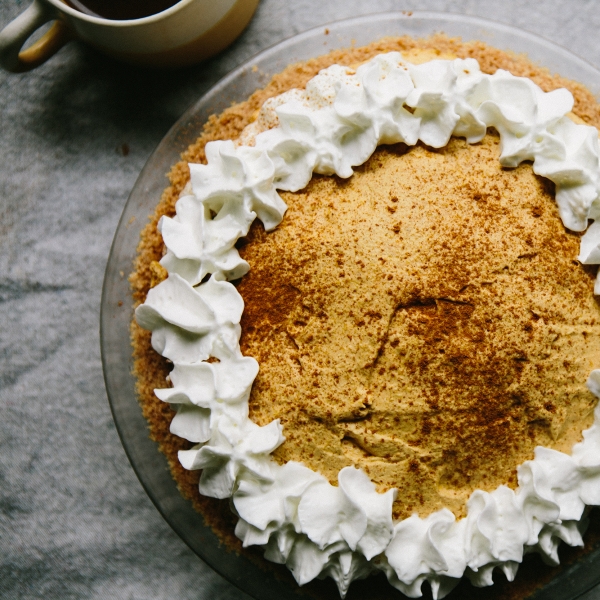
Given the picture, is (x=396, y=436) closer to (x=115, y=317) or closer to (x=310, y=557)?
(x=310, y=557)

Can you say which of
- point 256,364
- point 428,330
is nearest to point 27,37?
point 256,364

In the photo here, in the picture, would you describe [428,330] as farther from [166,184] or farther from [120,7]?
[120,7]

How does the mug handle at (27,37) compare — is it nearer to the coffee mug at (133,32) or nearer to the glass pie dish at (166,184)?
the coffee mug at (133,32)

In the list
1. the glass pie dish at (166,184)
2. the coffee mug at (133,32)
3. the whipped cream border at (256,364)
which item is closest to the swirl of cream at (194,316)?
the whipped cream border at (256,364)

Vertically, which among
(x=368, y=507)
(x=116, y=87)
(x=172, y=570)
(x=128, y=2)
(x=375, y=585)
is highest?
(x=128, y=2)

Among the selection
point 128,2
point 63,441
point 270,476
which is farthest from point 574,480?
point 128,2

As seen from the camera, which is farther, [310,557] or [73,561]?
[73,561]

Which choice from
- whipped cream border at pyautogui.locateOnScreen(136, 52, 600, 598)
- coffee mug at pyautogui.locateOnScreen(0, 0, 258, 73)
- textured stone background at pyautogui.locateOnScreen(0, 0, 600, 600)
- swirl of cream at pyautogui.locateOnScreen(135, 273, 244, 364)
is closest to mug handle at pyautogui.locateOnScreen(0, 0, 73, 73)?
coffee mug at pyautogui.locateOnScreen(0, 0, 258, 73)

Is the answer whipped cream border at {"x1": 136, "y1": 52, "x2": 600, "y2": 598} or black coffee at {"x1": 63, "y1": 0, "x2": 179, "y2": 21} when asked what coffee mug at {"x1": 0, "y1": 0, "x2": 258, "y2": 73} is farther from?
whipped cream border at {"x1": 136, "y1": 52, "x2": 600, "y2": 598}
